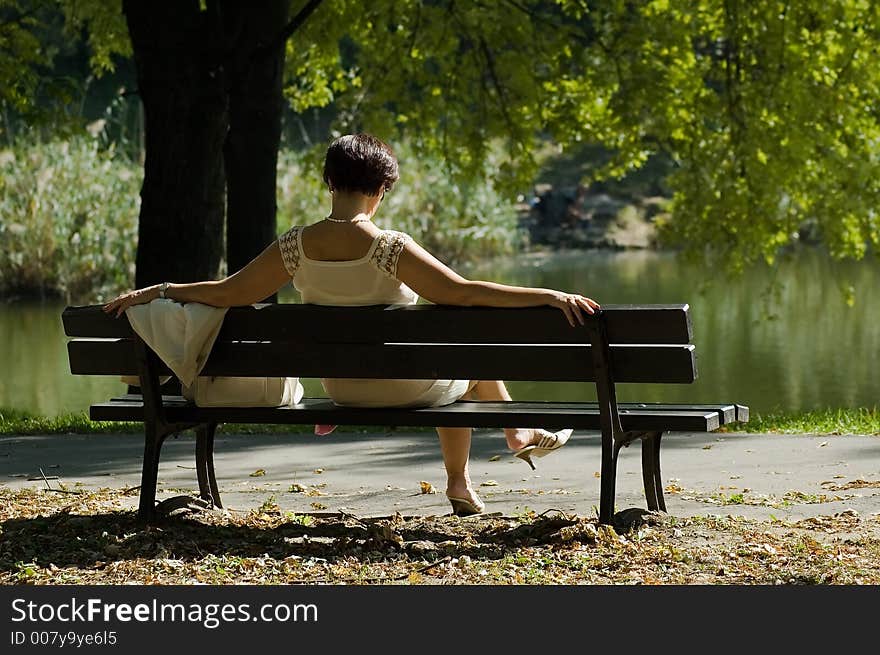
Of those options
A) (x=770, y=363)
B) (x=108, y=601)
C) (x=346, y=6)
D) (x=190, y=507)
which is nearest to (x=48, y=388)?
(x=346, y=6)

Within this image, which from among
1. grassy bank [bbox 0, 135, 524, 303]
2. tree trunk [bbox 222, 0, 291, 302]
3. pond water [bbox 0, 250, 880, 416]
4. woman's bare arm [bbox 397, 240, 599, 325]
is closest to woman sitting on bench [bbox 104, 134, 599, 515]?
woman's bare arm [bbox 397, 240, 599, 325]

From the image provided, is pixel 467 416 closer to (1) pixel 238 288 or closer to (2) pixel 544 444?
(2) pixel 544 444

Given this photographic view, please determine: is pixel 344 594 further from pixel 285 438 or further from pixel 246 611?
pixel 285 438

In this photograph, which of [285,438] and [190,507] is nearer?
[190,507]

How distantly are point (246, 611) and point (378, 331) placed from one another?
4.40 ft

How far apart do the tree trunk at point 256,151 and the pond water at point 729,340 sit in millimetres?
3112

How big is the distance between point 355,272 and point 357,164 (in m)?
0.38

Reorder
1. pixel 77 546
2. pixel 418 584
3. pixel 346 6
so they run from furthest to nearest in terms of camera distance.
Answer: pixel 346 6, pixel 77 546, pixel 418 584

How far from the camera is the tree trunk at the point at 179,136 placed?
8523 millimetres

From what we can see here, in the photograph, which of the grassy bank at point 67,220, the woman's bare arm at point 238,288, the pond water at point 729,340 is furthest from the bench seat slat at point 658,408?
the grassy bank at point 67,220

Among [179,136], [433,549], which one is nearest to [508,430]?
[433,549]

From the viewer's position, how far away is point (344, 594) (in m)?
4.37

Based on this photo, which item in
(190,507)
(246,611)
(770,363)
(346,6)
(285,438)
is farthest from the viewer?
(770,363)

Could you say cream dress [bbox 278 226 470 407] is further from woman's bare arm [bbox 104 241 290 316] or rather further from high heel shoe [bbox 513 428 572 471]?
high heel shoe [bbox 513 428 572 471]
